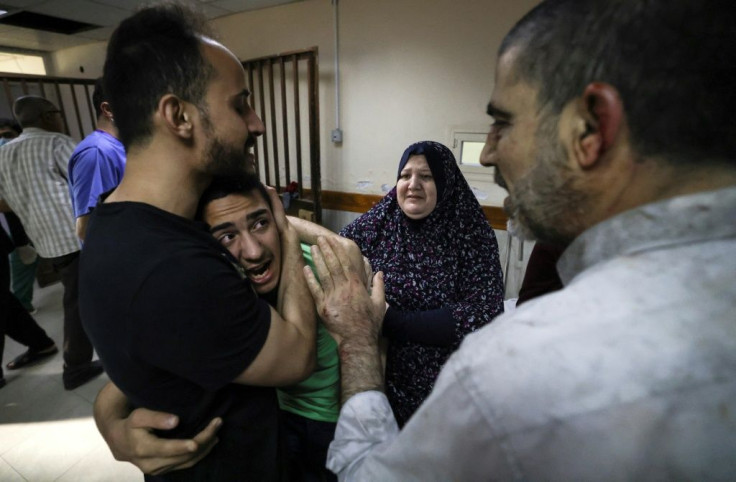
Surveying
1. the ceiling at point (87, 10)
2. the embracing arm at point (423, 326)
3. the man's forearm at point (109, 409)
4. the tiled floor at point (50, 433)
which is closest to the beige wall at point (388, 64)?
the ceiling at point (87, 10)

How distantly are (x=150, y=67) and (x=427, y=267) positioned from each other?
3.91 ft

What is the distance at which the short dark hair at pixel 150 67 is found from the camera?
77 cm

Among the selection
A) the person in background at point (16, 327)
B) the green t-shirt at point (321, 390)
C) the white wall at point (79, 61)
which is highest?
the white wall at point (79, 61)

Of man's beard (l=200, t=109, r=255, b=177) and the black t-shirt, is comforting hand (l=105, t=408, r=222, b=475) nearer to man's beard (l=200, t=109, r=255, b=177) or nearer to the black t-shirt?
the black t-shirt

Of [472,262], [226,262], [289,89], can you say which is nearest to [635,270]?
[226,262]

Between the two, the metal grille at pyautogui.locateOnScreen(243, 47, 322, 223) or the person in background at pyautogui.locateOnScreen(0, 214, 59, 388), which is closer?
the person in background at pyautogui.locateOnScreen(0, 214, 59, 388)

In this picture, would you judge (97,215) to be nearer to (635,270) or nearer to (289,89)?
(635,270)

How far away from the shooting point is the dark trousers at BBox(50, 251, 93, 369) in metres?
2.34

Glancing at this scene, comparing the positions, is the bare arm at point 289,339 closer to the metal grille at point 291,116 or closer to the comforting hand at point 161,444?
the comforting hand at point 161,444

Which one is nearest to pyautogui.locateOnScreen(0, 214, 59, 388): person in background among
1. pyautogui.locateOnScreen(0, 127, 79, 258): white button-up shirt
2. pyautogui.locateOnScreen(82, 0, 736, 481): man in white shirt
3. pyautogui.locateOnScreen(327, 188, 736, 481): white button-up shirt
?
pyautogui.locateOnScreen(0, 127, 79, 258): white button-up shirt

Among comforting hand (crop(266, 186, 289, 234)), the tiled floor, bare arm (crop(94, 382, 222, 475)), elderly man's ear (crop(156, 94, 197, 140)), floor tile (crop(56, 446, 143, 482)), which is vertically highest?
elderly man's ear (crop(156, 94, 197, 140))

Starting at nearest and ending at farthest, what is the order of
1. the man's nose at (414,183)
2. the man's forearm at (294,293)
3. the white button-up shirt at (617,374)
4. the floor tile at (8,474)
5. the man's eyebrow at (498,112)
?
1. the white button-up shirt at (617,374)
2. the man's eyebrow at (498,112)
3. the man's forearm at (294,293)
4. the man's nose at (414,183)
5. the floor tile at (8,474)

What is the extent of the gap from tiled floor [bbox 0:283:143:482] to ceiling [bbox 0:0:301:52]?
124 inches

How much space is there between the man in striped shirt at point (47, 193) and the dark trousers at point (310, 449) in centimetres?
214
